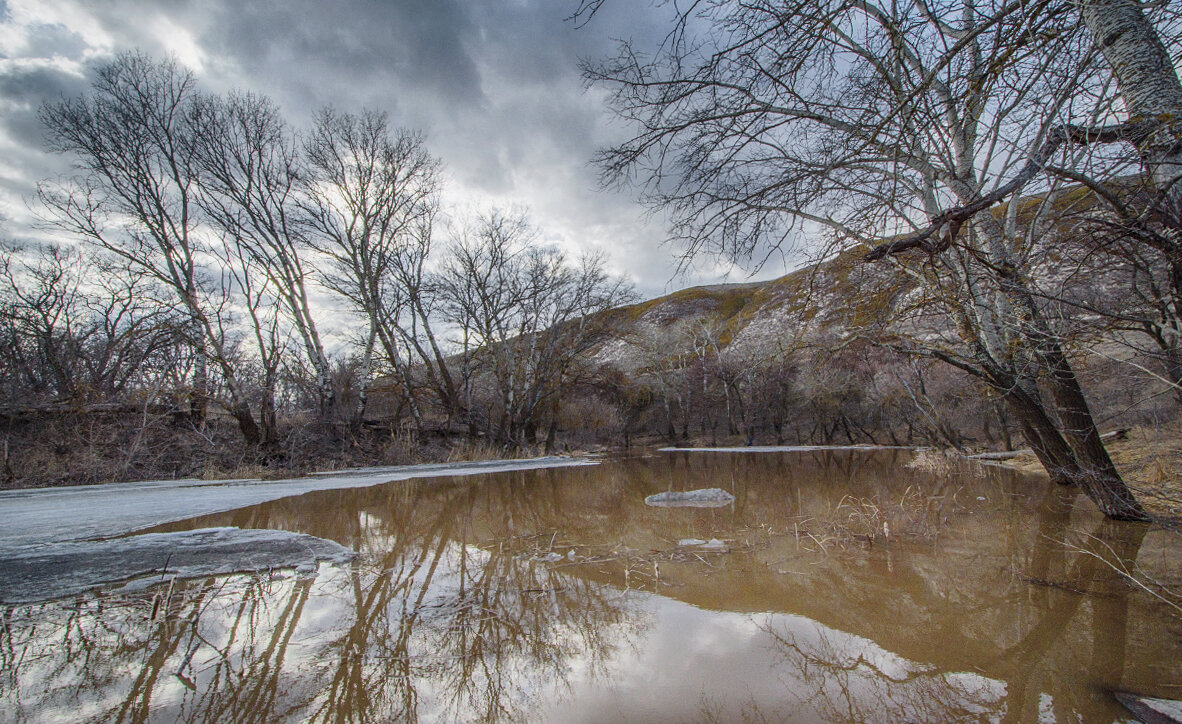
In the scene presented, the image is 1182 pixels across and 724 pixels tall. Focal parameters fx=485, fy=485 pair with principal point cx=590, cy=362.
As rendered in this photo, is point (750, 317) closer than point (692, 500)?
No

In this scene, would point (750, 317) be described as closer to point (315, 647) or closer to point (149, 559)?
point (149, 559)

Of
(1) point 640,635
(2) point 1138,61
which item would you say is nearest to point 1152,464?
(2) point 1138,61

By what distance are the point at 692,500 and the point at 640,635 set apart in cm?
469

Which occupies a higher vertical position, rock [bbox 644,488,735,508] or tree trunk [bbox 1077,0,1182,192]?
tree trunk [bbox 1077,0,1182,192]

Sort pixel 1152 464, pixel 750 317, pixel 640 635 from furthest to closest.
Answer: pixel 750 317 < pixel 1152 464 < pixel 640 635

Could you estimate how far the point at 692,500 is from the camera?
7.05 m

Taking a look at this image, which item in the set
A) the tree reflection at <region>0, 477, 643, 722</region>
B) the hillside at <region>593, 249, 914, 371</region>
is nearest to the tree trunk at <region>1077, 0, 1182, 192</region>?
the hillside at <region>593, 249, 914, 371</region>

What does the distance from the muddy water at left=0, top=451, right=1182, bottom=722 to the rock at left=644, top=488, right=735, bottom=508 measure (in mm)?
2060

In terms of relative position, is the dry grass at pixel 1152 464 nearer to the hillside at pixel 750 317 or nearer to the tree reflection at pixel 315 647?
the hillside at pixel 750 317

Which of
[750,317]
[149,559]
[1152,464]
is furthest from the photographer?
[750,317]

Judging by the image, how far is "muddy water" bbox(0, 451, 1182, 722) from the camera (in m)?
1.87

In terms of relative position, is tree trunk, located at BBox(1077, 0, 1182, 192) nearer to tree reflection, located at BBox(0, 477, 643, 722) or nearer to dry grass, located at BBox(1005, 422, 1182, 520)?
dry grass, located at BBox(1005, 422, 1182, 520)

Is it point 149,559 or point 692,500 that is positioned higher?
point 149,559

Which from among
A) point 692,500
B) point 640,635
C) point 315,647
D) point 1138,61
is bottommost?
point 692,500
